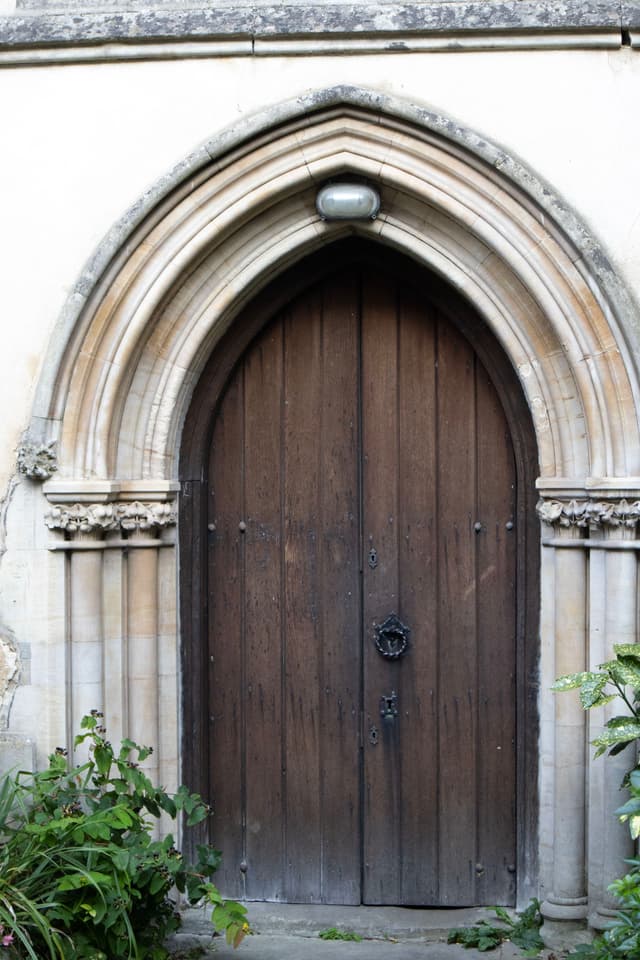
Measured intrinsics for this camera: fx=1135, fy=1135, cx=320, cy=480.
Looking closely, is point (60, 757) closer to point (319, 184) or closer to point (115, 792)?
point (115, 792)

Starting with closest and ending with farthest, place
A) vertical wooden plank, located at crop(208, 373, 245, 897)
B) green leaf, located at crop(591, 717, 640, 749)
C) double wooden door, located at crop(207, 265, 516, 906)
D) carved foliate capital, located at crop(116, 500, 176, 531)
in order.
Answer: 1. green leaf, located at crop(591, 717, 640, 749)
2. carved foliate capital, located at crop(116, 500, 176, 531)
3. double wooden door, located at crop(207, 265, 516, 906)
4. vertical wooden plank, located at crop(208, 373, 245, 897)

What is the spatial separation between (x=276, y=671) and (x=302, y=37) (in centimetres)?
236

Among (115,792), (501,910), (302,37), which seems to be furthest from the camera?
(501,910)

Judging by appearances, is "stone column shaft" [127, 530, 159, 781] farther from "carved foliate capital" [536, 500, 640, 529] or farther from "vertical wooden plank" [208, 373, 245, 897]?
"carved foliate capital" [536, 500, 640, 529]

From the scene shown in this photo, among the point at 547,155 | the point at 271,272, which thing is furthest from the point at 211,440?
the point at 547,155

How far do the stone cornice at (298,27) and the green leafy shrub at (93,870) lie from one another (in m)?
2.38

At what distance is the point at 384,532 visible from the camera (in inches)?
174

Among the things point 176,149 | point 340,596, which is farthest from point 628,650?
point 176,149

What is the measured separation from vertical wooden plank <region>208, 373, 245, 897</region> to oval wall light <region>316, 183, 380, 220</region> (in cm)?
82

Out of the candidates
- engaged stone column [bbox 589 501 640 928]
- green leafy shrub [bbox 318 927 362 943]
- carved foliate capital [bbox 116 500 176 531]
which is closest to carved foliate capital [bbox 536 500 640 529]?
engaged stone column [bbox 589 501 640 928]

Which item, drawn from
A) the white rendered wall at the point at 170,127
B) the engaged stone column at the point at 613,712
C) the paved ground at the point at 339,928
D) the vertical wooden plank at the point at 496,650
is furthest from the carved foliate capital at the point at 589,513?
the paved ground at the point at 339,928

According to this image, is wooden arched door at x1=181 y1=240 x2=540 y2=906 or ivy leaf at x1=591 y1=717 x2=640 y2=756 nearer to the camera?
ivy leaf at x1=591 y1=717 x2=640 y2=756

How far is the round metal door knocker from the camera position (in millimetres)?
4387

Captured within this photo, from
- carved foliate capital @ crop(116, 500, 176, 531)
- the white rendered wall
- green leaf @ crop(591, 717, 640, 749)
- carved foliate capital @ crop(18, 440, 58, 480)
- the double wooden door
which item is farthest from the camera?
the double wooden door
